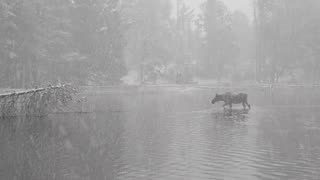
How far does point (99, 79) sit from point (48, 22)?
1071 centimetres

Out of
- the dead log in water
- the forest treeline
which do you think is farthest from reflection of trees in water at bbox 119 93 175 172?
the forest treeline

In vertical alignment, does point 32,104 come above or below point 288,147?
above

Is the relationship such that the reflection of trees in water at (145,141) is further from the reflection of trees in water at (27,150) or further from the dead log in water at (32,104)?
the dead log in water at (32,104)

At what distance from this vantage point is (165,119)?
23.2 metres

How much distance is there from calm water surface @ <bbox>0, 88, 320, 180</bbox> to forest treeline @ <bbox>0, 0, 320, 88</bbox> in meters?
36.0

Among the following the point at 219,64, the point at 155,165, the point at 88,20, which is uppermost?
the point at 88,20

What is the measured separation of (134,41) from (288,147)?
268 ft

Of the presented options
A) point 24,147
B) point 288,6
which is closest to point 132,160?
point 24,147

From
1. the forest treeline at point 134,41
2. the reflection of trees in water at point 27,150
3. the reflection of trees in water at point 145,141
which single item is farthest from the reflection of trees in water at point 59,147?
the forest treeline at point 134,41

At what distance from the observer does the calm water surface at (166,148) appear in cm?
1136

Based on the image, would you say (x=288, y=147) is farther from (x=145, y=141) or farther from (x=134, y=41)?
(x=134, y=41)

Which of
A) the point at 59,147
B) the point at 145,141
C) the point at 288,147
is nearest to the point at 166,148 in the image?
the point at 145,141

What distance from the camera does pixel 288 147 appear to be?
15.0 m

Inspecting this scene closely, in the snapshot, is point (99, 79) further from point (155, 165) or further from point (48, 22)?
point (155, 165)
